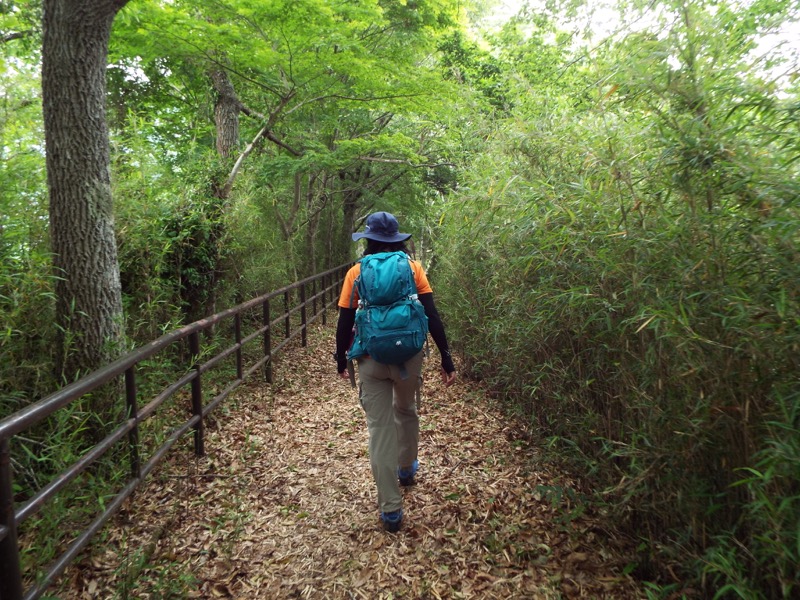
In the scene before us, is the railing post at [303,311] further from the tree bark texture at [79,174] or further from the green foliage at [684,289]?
the green foliage at [684,289]

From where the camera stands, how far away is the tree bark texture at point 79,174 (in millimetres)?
2910

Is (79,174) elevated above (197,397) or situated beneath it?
elevated above

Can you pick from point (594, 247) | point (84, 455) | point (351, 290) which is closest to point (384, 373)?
point (351, 290)

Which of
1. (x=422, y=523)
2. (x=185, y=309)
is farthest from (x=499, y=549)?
(x=185, y=309)

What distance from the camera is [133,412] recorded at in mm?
2754

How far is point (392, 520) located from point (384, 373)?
901 mm

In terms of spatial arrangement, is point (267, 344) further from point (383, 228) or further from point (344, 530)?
point (383, 228)

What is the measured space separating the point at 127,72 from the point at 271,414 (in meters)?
6.09

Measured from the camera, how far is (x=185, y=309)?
5.44 meters

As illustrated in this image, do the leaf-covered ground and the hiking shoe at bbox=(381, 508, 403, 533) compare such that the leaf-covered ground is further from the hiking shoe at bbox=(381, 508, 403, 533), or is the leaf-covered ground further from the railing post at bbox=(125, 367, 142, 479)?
the railing post at bbox=(125, 367, 142, 479)

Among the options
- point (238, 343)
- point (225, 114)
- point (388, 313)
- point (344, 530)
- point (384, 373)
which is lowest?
point (344, 530)

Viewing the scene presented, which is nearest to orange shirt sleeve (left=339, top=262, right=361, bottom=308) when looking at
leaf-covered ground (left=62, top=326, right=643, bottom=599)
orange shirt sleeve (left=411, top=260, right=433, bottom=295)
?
orange shirt sleeve (left=411, top=260, right=433, bottom=295)

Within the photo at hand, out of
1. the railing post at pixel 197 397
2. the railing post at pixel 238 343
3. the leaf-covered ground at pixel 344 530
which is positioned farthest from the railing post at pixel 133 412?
the railing post at pixel 238 343

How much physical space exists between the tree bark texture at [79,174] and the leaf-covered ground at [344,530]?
1.14 meters
